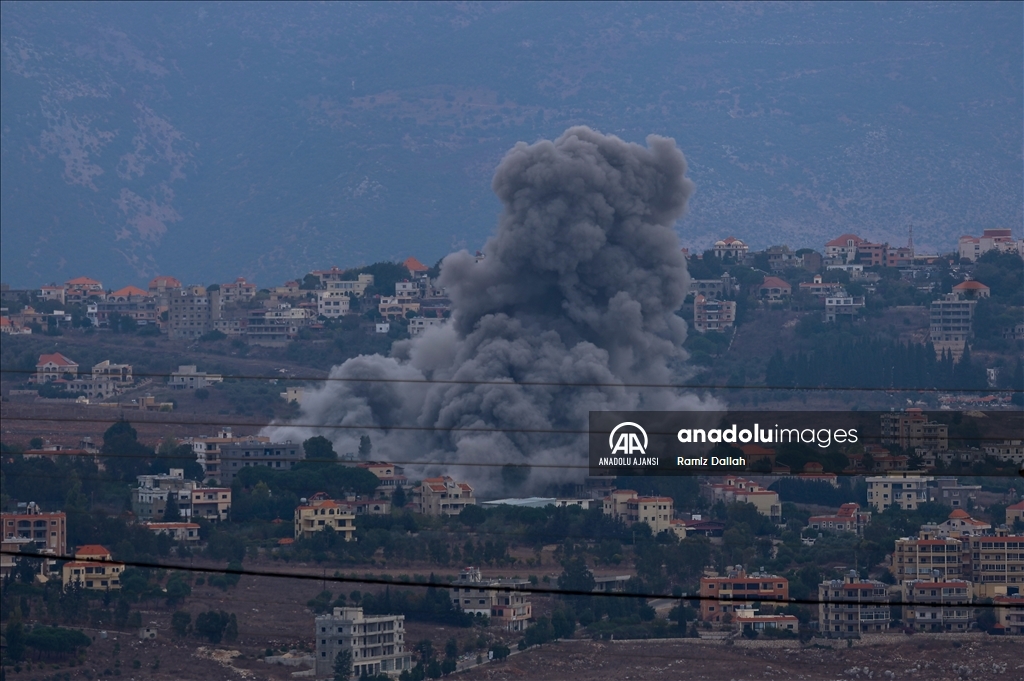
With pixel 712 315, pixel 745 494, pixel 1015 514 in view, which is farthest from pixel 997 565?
pixel 712 315

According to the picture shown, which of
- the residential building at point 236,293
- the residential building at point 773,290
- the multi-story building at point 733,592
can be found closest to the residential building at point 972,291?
the residential building at point 773,290

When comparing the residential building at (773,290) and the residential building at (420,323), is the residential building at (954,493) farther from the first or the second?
the residential building at (773,290)

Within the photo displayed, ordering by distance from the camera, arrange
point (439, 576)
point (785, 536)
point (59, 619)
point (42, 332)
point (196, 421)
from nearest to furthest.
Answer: point (59, 619), point (439, 576), point (785, 536), point (196, 421), point (42, 332)

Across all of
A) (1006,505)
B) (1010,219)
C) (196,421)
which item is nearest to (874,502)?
(1006,505)

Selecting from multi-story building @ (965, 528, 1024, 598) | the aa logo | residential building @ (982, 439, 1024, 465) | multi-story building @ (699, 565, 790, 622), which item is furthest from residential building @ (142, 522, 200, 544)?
residential building @ (982, 439, 1024, 465)

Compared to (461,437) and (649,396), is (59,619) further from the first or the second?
(649,396)

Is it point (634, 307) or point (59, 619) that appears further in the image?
point (634, 307)
